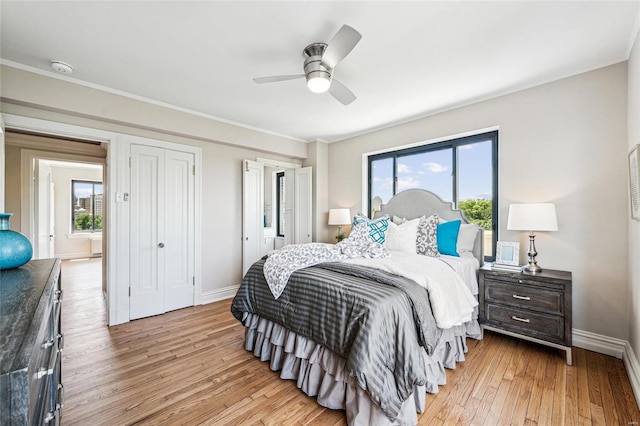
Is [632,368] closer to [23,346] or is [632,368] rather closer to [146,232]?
[23,346]

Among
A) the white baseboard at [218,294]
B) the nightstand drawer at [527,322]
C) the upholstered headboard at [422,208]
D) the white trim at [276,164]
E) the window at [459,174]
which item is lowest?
the white baseboard at [218,294]

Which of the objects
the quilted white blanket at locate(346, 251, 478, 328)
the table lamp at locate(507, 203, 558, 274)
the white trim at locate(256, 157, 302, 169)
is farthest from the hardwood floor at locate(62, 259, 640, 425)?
the white trim at locate(256, 157, 302, 169)

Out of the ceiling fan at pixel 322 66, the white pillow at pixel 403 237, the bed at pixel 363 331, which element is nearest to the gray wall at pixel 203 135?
the bed at pixel 363 331

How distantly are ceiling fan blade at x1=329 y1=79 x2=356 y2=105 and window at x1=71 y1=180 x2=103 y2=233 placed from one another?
28.8 feet

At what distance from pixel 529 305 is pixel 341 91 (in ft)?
8.17

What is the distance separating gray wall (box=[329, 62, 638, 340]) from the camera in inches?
93.8

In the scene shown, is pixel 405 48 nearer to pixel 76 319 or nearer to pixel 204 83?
pixel 204 83

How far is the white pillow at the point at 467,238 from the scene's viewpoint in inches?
119

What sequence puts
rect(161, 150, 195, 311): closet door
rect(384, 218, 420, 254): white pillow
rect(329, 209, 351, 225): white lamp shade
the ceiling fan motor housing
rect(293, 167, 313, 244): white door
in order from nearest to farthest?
the ceiling fan motor housing, rect(384, 218, 420, 254): white pillow, rect(161, 150, 195, 311): closet door, rect(329, 209, 351, 225): white lamp shade, rect(293, 167, 313, 244): white door

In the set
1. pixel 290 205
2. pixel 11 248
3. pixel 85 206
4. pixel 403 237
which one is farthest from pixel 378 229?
pixel 85 206

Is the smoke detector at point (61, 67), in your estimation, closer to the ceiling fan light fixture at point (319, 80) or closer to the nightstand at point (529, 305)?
the ceiling fan light fixture at point (319, 80)

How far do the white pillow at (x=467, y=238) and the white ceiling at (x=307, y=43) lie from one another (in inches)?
58.7

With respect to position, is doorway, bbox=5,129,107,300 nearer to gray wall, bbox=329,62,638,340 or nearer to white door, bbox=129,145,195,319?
white door, bbox=129,145,195,319

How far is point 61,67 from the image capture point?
2.44 metres
